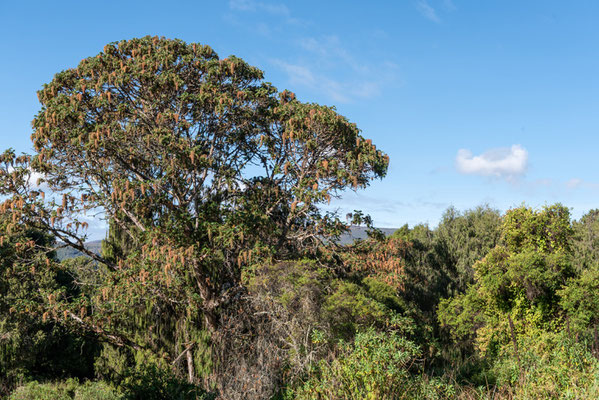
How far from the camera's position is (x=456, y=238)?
2825 cm

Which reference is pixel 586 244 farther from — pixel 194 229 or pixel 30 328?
pixel 30 328

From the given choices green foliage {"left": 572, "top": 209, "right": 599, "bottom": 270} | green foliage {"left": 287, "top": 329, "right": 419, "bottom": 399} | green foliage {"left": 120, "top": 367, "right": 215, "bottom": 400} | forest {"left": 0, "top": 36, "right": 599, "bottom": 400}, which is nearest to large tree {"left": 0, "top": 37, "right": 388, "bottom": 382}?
forest {"left": 0, "top": 36, "right": 599, "bottom": 400}

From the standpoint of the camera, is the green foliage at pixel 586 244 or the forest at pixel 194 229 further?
the green foliage at pixel 586 244

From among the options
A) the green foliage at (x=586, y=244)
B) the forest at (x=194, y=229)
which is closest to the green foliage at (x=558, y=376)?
the forest at (x=194, y=229)

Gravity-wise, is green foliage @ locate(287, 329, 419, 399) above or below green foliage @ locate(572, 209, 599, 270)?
below

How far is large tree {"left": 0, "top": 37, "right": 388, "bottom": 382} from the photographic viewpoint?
43.4 ft

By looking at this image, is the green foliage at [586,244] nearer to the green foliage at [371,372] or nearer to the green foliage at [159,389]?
the green foliage at [159,389]

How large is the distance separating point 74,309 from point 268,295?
232 inches

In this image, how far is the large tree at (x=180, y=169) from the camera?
13.2m

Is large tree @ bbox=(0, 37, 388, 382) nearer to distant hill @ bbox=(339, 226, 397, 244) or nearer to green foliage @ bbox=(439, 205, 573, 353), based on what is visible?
distant hill @ bbox=(339, 226, 397, 244)

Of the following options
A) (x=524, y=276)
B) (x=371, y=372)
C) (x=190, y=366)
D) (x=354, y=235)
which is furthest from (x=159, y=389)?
(x=524, y=276)

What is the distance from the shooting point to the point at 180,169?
13.6 metres

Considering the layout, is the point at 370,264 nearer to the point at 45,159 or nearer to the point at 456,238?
the point at 45,159

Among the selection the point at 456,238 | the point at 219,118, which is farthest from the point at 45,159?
the point at 456,238
